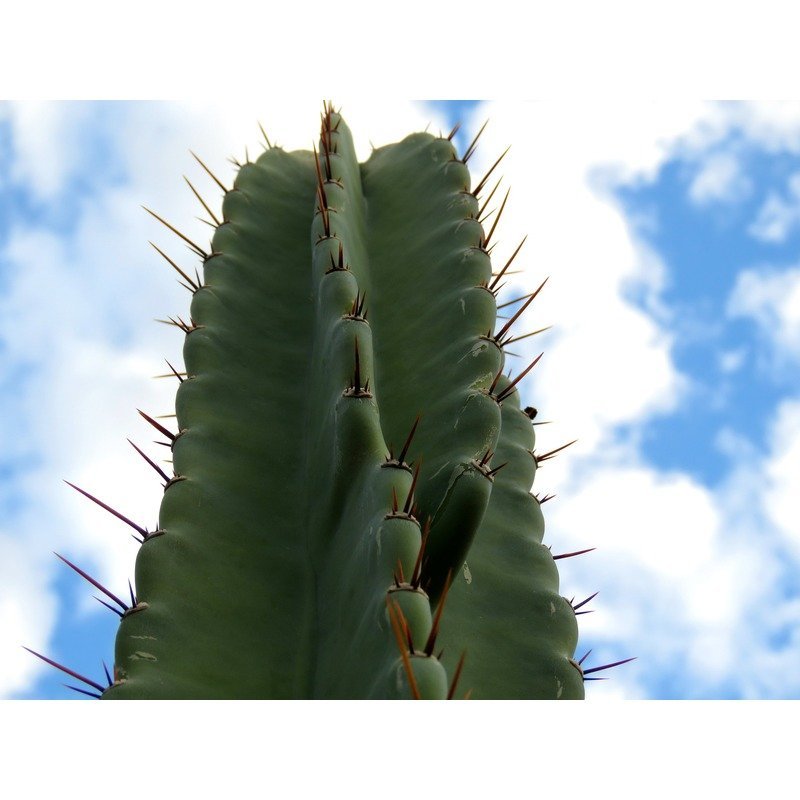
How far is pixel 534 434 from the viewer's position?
3400 mm

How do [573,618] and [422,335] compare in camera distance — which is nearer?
[573,618]

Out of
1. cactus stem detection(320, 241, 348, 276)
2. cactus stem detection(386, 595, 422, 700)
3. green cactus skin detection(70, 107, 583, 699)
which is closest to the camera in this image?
cactus stem detection(386, 595, 422, 700)

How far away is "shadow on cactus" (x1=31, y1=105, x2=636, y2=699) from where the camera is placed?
232cm

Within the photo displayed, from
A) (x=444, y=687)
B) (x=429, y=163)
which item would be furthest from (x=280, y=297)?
(x=444, y=687)

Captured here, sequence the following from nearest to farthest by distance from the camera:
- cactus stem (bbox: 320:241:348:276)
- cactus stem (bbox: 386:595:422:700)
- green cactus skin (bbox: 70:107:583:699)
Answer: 1. cactus stem (bbox: 386:595:422:700)
2. green cactus skin (bbox: 70:107:583:699)
3. cactus stem (bbox: 320:241:348:276)

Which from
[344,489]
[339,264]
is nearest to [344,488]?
[344,489]

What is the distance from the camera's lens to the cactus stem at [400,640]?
1773mm

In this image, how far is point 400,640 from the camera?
73.0 inches

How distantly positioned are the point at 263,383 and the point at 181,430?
318mm

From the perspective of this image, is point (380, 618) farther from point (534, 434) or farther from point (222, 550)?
point (534, 434)

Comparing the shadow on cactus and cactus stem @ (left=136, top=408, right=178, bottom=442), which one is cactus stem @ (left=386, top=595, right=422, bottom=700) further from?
cactus stem @ (left=136, top=408, right=178, bottom=442)

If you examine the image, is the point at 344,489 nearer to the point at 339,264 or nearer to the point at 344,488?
the point at 344,488

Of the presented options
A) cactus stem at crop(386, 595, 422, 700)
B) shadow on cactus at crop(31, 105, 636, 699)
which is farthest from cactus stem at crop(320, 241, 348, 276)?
cactus stem at crop(386, 595, 422, 700)

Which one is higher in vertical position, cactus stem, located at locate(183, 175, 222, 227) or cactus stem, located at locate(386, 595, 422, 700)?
cactus stem, located at locate(183, 175, 222, 227)
